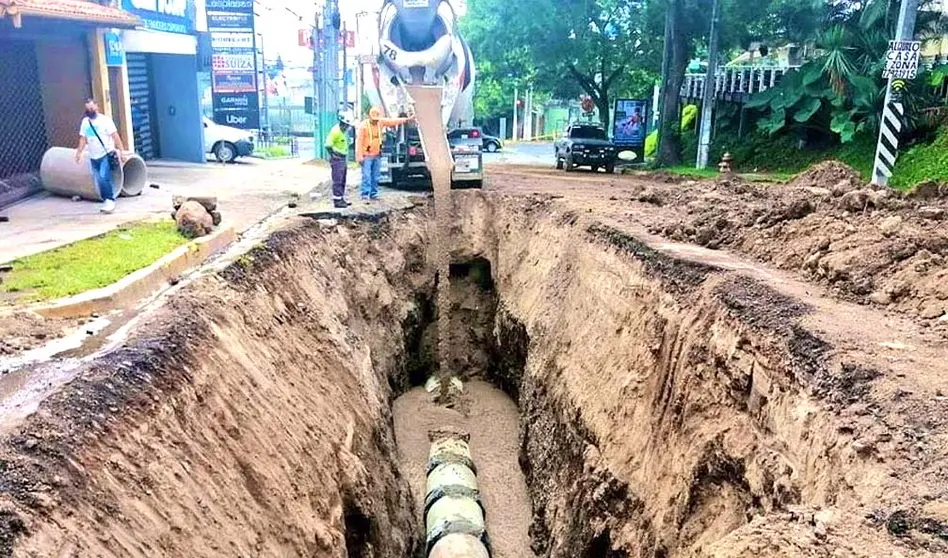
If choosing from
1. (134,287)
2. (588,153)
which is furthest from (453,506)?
(588,153)

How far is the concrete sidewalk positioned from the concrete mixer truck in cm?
360

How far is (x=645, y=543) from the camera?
8.22 meters

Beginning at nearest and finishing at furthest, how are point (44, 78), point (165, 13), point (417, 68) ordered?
point (417, 68)
point (44, 78)
point (165, 13)

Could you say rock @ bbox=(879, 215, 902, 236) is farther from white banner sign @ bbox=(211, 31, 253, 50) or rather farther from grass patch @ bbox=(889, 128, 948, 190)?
white banner sign @ bbox=(211, 31, 253, 50)

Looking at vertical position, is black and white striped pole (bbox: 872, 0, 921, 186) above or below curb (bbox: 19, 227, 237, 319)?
above

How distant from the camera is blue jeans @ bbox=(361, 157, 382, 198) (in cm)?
1745

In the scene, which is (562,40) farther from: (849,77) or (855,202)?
(855,202)

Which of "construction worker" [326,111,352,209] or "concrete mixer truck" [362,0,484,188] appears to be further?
"construction worker" [326,111,352,209]

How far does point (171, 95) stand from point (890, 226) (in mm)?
24857

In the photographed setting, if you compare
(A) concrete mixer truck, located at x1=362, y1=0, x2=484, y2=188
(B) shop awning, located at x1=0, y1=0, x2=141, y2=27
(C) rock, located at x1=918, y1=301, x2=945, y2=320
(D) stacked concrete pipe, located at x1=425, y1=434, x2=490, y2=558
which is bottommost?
(D) stacked concrete pipe, located at x1=425, y1=434, x2=490, y2=558

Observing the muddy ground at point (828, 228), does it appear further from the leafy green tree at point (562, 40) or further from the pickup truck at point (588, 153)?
the leafy green tree at point (562, 40)

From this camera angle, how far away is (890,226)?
10344 mm

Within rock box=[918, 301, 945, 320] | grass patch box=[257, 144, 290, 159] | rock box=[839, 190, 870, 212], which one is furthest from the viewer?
grass patch box=[257, 144, 290, 159]

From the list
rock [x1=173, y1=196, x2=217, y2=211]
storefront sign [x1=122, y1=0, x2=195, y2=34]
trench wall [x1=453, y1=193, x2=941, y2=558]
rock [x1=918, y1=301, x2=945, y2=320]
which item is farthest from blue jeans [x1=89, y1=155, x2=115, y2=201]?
rock [x1=918, y1=301, x2=945, y2=320]
